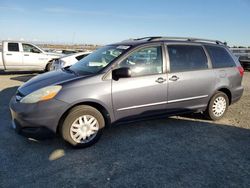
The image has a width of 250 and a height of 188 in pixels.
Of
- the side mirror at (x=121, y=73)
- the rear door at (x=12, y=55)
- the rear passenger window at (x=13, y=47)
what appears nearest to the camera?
the side mirror at (x=121, y=73)

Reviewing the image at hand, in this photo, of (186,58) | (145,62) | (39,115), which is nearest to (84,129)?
(39,115)

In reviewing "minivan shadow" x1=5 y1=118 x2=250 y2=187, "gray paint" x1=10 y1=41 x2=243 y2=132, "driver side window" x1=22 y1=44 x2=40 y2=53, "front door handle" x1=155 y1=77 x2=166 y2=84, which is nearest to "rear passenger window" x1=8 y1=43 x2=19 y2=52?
"driver side window" x1=22 y1=44 x2=40 y2=53

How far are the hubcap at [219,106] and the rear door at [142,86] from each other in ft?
4.62

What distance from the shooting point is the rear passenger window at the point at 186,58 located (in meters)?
4.85

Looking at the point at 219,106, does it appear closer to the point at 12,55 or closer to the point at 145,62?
the point at 145,62

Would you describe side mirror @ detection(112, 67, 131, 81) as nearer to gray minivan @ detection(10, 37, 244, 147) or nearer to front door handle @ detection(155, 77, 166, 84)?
gray minivan @ detection(10, 37, 244, 147)

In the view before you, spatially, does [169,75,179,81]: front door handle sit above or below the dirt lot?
above

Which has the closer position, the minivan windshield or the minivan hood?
the minivan hood

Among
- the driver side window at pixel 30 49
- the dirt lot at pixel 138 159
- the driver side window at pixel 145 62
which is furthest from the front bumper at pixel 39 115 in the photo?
the driver side window at pixel 30 49

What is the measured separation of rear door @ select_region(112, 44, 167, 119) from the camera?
4277 millimetres

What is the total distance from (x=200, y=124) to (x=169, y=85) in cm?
126

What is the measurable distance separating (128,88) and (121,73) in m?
0.31

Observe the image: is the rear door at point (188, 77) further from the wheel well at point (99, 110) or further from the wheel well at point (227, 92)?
the wheel well at point (99, 110)

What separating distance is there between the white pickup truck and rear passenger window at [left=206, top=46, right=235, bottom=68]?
939 cm
